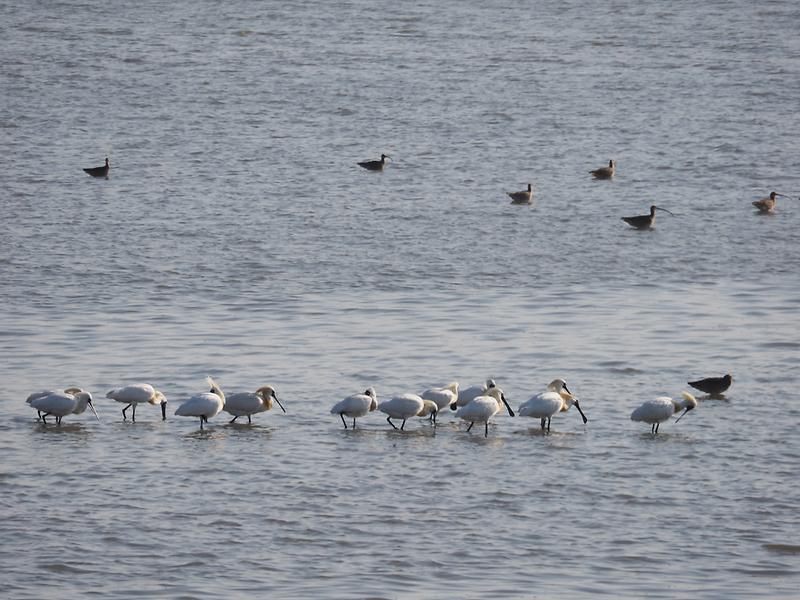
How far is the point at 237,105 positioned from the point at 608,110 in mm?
9246

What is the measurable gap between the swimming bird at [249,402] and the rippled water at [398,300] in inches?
7.4

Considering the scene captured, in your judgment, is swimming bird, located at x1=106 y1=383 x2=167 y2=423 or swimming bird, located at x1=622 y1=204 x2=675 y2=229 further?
swimming bird, located at x1=622 y1=204 x2=675 y2=229

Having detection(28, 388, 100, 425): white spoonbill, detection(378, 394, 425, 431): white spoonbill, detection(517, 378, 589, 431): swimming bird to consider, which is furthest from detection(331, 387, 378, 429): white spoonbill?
detection(28, 388, 100, 425): white spoonbill

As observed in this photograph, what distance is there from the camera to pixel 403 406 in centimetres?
1631

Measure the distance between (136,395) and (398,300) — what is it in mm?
6775

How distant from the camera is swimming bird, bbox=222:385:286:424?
1666 centimetres

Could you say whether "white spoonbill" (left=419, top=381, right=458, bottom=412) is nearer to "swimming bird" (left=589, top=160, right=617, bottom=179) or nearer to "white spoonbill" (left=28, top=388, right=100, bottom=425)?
"white spoonbill" (left=28, top=388, right=100, bottom=425)

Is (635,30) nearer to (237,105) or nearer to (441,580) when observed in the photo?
(237,105)

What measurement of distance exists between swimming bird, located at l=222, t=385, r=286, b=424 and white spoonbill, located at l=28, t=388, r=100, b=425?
147 cm

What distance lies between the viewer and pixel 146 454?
51.1 feet

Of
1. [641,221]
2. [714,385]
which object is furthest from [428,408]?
[641,221]

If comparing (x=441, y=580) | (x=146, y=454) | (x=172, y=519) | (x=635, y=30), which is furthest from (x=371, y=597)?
(x=635, y=30)

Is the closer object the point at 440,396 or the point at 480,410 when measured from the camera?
the point at 480,410

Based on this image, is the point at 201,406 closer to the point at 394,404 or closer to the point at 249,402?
the point at 249,402
